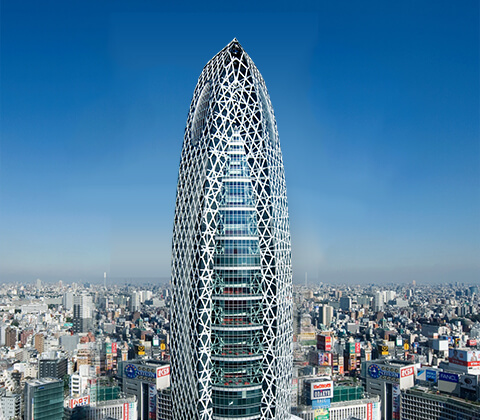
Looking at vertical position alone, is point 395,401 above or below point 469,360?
below

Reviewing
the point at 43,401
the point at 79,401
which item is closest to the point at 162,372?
the point at 79,401

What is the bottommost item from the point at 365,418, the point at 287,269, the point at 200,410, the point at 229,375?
the point at 365,418

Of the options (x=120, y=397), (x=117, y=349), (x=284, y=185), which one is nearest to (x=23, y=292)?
(x=117, y=349)

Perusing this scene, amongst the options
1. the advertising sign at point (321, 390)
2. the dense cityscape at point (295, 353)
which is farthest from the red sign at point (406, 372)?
the advertising sign at point (321, 390)

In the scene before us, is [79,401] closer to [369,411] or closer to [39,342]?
[369,411]

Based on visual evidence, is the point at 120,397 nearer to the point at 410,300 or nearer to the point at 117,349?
the point at 117,349

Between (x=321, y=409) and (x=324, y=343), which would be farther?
(x=324, y=343)

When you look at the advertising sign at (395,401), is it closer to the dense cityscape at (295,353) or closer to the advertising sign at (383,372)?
the dense cityscape at (295,353)
